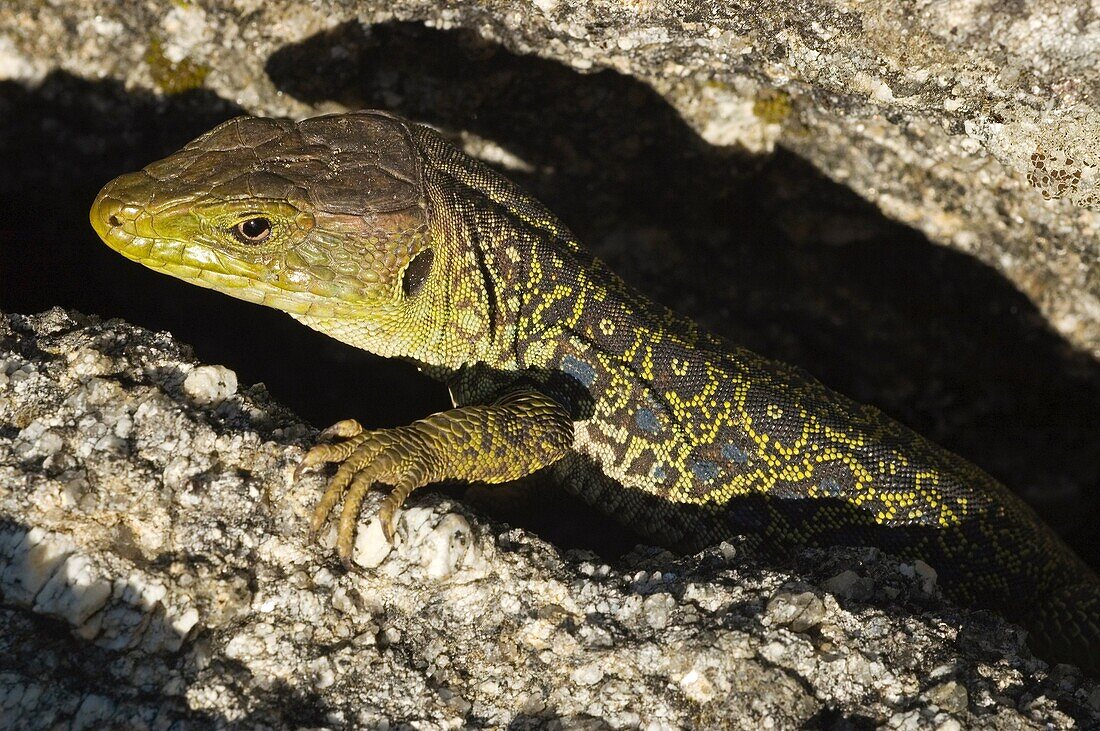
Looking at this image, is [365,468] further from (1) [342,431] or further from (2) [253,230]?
(2) [253,230]

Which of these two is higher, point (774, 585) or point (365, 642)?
point (774, 585)

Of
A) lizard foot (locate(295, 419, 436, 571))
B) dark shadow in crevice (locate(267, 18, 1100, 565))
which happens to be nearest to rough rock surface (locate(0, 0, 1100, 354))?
dark shadow in crevice (locate(267, 18, 1100, 565))

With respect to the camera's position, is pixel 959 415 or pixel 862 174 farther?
pixel 959 415

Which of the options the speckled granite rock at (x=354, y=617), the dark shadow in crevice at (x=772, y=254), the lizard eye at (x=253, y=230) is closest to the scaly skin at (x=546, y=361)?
the lizard eye at (x=253, y=230)

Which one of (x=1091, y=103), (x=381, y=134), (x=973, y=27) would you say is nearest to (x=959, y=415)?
(x=1091, y=103)

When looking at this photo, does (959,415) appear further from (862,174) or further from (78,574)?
(78,574)

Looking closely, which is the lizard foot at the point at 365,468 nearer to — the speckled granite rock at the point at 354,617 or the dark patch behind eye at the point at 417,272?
the speckled granite rock at the point at 354,617

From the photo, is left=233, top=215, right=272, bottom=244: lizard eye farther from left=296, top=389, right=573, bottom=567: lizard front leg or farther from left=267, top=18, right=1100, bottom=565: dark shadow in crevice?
left=267, top=18, right=1100, bottom=565: dark shadow in crevice
